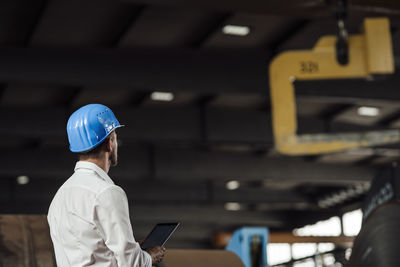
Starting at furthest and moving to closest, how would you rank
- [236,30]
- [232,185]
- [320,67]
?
1. [232,185]
2. [236,30]
3. [320,67]

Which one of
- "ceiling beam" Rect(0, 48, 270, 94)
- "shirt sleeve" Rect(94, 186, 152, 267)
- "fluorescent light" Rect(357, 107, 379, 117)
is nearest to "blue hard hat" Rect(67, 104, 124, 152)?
"shirt sleeve" Rect(94, 186, 152, 267)

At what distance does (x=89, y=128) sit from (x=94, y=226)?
363 mm

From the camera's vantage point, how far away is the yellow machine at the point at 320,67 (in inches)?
296

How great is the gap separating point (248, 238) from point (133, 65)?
5.75 metres

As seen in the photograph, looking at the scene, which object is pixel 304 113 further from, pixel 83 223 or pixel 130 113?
pixel 83 223

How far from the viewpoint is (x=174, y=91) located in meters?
10.6

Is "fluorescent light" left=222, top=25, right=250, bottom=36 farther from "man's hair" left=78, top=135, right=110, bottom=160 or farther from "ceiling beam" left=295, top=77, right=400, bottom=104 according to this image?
"man's hair" left=78, top=135, right=110, bottom=160

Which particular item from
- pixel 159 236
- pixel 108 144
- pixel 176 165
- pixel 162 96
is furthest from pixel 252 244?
pixel 176 165

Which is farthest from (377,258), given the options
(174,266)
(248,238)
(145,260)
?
(248,238)

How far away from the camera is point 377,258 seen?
89.0 inches

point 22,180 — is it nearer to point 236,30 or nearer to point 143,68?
point 143,68

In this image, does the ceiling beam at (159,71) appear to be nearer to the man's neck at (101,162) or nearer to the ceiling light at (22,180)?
the man's neck at (101,162)

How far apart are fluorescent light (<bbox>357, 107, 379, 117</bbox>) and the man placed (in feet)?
38.9

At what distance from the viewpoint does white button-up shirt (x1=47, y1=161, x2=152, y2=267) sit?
223 centimetres
